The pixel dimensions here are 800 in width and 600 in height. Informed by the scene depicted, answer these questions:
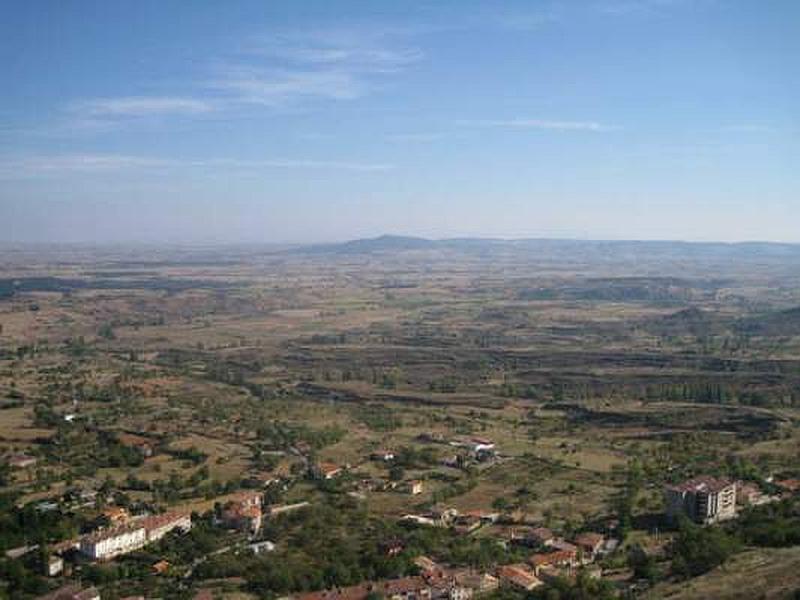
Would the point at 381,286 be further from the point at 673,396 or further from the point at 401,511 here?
the point at 401,511

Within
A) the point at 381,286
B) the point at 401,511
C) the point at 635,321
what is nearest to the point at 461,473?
the point at 401,511

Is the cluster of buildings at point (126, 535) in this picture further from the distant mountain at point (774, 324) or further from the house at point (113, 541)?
the distant mountain at point (774, 324)

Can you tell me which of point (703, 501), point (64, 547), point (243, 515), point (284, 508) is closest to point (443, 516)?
point (284, 508)

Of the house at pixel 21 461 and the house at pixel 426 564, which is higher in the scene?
the house at pixel 426 564

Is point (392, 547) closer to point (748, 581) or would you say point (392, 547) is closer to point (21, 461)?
point (748, 581)

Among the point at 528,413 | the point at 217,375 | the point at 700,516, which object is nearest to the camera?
the point at 700,516

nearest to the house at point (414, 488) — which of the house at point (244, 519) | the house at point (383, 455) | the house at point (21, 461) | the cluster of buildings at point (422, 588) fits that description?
the house at point (383, 455)
